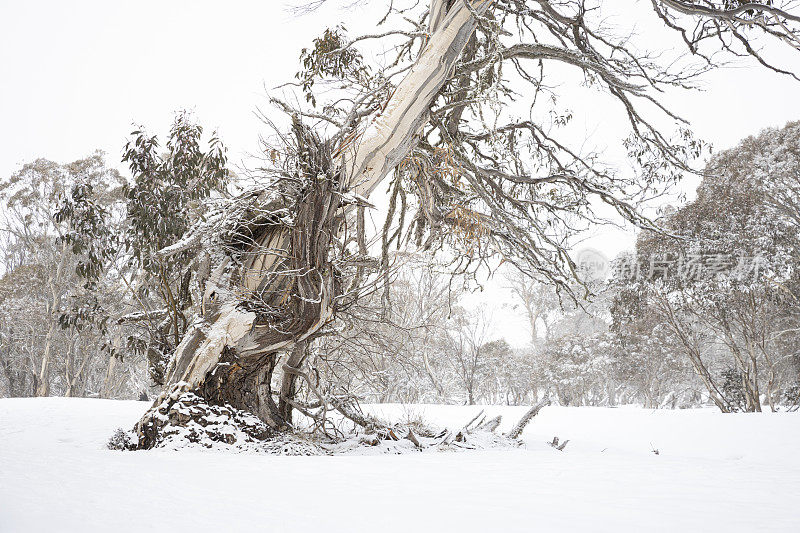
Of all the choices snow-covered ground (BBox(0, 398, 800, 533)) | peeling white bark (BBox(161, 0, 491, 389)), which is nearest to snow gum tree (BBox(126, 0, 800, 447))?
peeling white bark (BBox(161, 0, 491, 389))

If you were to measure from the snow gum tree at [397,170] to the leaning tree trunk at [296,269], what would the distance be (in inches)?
0.4

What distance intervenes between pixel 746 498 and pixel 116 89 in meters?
99.3

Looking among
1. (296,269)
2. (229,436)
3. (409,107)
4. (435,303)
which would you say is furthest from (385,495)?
(435,303)

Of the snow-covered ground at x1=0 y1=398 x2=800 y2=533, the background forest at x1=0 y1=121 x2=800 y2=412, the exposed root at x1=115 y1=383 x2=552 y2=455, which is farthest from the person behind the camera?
the background forest at x1=0 y1=121 x2=800 y2=412

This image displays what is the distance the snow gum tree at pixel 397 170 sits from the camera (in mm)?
3258

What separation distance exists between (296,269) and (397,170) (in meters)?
1.94

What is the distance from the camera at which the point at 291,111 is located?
288 cm

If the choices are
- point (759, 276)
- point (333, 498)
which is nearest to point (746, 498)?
point (333, 498)

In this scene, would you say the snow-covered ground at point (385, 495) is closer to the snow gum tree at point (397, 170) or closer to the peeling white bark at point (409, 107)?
the snow gum tree at point (397, 170)

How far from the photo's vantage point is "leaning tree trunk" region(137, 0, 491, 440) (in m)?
3.09

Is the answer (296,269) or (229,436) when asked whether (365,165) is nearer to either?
(296,269)

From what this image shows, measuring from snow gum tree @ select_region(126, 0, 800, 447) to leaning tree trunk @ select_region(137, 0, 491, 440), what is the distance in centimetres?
1

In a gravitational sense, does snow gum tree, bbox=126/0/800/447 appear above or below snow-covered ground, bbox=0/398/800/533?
above

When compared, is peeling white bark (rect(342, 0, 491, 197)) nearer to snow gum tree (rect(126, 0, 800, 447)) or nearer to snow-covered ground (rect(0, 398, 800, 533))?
snow gum tree (rect(126, 0, 800, 447))
